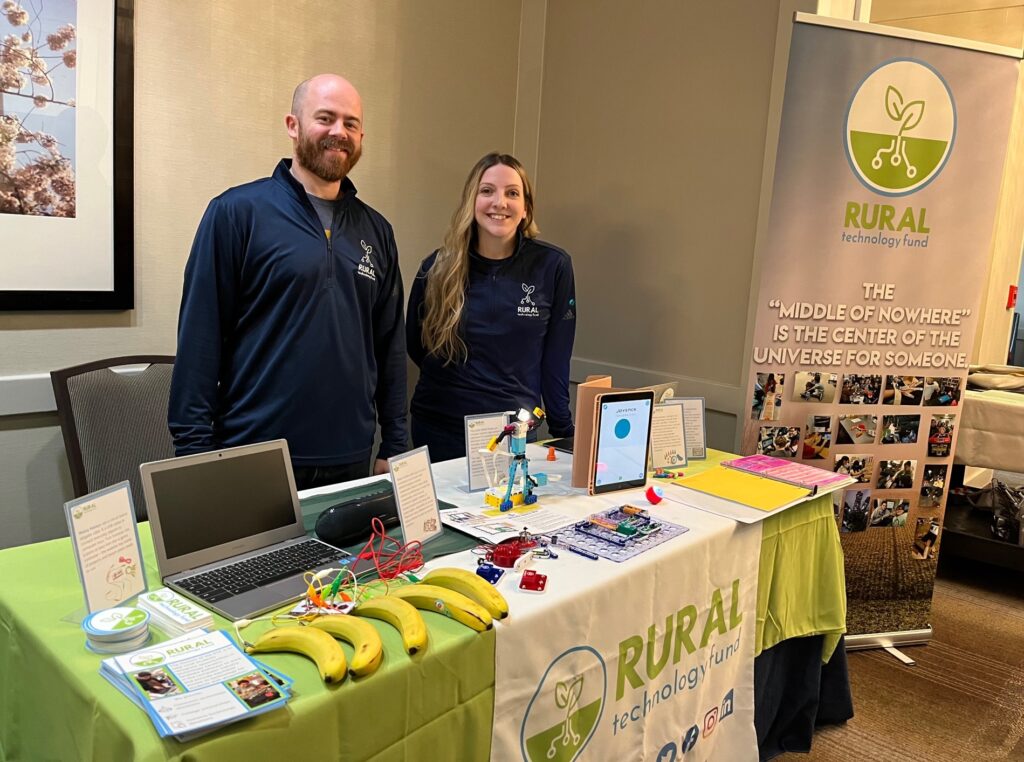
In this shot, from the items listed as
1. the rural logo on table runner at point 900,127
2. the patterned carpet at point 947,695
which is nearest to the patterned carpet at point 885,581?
the patterned carpet at point 947,695

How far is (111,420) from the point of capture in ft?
7.61

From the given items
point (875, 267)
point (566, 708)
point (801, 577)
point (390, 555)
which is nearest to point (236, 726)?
point (390, 555)

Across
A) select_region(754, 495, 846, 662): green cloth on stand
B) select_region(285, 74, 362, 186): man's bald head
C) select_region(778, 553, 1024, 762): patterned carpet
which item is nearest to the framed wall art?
select_region(285, 74, 362, 186): man's bald head

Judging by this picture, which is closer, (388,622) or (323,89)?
(388,622)

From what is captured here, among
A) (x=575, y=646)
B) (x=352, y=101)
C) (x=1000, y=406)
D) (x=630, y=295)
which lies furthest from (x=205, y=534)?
(x=1000, y=406)

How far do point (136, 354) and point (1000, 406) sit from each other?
12.0 feet

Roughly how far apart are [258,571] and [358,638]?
0.31 m

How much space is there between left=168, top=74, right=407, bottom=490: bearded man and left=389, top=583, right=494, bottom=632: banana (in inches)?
31.7

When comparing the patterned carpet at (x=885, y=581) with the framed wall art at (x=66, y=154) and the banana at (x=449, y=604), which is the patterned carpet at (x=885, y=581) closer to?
the banana at (x=449, y=604)

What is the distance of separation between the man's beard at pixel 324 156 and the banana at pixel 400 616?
44.6 inches

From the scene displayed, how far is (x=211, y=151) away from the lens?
8.74 ft

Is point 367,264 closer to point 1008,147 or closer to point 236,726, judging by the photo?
point 236,726

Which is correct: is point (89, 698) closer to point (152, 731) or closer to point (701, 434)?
point (152, 731)

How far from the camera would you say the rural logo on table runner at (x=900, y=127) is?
265cm
